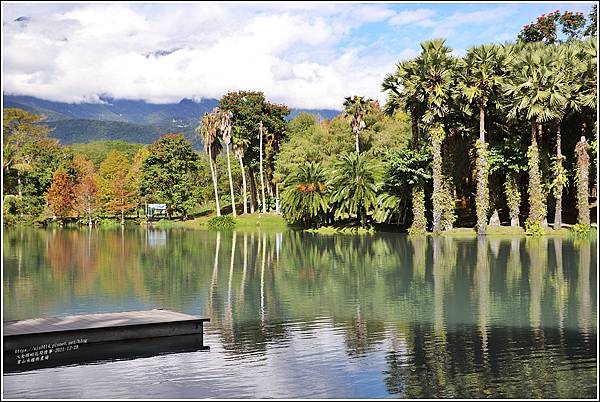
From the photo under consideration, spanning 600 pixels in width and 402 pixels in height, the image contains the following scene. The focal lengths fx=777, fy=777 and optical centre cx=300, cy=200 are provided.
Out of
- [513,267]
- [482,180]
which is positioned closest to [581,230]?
[482,180]

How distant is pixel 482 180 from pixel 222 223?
21.9 m

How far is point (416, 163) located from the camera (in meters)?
44.0

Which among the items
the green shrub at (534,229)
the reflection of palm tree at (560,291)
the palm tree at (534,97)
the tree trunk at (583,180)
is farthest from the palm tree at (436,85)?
the reflection of palm tree at (560,291)

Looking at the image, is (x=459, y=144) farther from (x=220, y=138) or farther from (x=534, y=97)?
(x=220, y=138)

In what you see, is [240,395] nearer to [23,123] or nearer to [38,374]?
[38,374]

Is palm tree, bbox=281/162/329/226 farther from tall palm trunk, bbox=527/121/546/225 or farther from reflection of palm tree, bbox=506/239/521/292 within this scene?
reflection of palm tree, bbox=506/239/521/292

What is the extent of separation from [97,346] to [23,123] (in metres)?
42.1

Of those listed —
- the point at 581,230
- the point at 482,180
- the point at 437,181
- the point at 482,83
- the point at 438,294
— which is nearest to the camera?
the point at 438,294

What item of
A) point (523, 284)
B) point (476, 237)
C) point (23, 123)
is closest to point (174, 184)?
point (23, 123)

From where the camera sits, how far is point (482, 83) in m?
41.9

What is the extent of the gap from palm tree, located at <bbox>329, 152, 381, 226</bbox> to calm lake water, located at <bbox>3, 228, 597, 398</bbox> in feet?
43.3

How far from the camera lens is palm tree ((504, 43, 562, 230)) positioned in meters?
39.6

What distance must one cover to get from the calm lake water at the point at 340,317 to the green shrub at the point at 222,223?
929 inches

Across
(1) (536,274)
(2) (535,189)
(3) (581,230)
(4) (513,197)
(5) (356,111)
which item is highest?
(5) (356,111)
